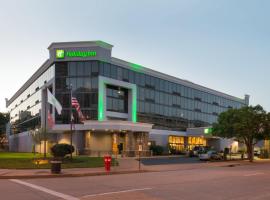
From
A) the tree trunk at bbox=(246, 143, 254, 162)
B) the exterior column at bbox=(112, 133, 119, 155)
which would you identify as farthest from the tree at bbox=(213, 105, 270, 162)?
the exterior column at bbox=(112, 133, 119, 155)

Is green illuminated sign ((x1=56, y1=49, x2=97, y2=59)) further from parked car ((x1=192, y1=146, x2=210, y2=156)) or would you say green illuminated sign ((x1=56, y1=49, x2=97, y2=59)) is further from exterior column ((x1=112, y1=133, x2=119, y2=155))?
parked car ((x1=192, y1=146, x2=210, y2=156))

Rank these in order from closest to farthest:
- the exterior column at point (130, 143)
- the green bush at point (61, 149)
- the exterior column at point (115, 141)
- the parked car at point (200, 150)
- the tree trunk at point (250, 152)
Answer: the green bush at point (61, 149) < the tree trunk at point (250, 152) < the parked car at point (200, 150) < the exterior column at point (130, 143) < the exterior column at point (115, 141)

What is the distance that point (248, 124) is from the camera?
55656 mm

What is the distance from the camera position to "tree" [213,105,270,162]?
55.8 metres

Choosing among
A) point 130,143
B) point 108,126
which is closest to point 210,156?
point 130,143

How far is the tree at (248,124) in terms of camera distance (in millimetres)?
55812

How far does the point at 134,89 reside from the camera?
74.2 meters

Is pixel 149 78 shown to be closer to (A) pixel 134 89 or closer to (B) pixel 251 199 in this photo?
(A) pixel 134 89

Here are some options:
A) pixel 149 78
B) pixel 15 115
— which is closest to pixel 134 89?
pixel 149 78

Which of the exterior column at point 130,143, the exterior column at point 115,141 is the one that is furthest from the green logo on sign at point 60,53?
the exterior column at point 130,143

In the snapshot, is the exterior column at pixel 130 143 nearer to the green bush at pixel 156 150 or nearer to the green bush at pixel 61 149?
the green bush at pixel 156 150

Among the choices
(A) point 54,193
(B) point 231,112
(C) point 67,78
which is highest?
(C) point 67,78

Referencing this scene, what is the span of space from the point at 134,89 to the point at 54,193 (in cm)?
5786

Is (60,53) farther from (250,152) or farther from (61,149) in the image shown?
(250,152)
